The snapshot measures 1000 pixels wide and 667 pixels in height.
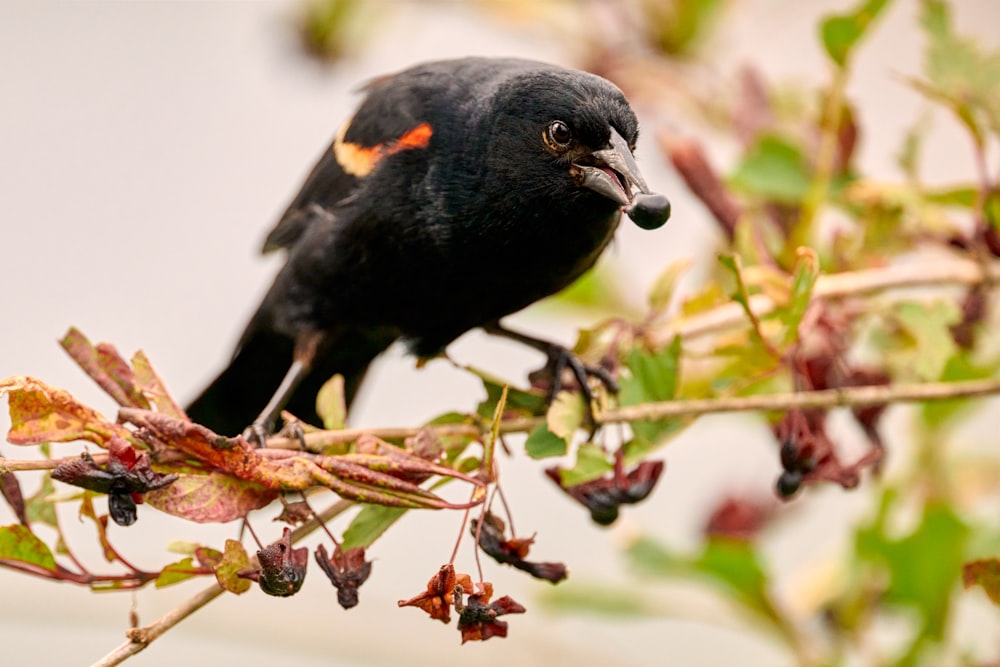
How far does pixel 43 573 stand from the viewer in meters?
1.30

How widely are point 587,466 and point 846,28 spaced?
2.90ft

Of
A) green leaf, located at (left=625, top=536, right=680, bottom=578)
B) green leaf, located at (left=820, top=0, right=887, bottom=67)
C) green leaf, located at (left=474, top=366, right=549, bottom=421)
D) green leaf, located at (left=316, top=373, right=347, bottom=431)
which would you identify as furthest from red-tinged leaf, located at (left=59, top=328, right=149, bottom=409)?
green leaf, located at (left=820, top=0, right=887, bottom=67)

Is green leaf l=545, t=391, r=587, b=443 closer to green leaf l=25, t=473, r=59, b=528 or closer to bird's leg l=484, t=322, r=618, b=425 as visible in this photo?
bird's leg l=484, t=322, r=618, b=425

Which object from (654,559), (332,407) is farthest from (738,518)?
(332,407)

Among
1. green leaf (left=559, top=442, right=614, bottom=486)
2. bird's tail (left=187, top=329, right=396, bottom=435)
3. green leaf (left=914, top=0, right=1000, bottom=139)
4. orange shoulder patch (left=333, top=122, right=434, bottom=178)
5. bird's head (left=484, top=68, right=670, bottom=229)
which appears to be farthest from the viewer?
bird's tail (left=187, top=329, right=396, bottom=435)

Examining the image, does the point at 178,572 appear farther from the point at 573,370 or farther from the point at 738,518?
the point at 738,518

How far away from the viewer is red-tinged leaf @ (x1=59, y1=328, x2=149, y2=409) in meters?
1.32

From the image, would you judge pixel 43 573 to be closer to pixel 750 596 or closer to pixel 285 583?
pixel 285 583

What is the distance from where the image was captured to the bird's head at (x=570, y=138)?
5.24 ft

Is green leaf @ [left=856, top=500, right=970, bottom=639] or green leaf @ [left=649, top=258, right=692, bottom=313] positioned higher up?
green leaf @ [left=649, top=258, right=692, bottom=313]

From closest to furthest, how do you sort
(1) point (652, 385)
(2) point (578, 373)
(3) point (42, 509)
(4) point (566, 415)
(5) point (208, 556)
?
1. (5) point (208, 556)
2. (3) point (42, 509)
3. (4) point (566, 415)
4. (1) point (652, 385)
5. (2) point (578, 373)

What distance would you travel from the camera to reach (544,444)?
1.48 m

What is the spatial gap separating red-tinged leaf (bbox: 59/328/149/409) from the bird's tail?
30.5 inches

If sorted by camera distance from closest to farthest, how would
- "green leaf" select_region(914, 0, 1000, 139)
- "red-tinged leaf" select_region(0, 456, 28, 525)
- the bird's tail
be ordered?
"red-tinged leaf" select_region(0, 456, 28, 525) < "green leaf" select_region(914, 0, 1000, 139) < the bird's tail
